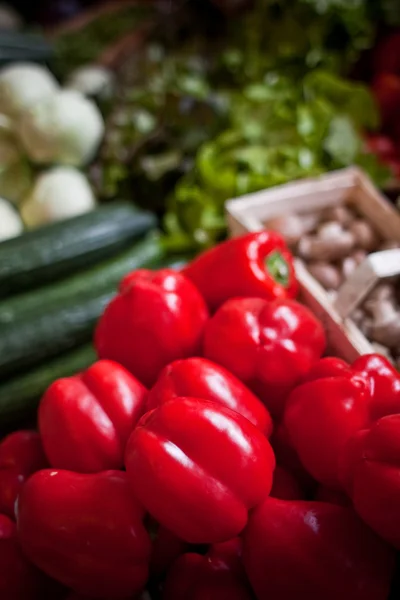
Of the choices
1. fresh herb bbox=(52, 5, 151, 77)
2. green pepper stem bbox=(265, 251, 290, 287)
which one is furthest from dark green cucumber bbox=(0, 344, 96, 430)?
fresh herb bbox=(52, 5, 151, 77)

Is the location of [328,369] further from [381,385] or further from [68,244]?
[68,244]

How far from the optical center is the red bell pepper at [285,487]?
779mm

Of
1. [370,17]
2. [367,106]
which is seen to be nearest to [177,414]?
[367,106]

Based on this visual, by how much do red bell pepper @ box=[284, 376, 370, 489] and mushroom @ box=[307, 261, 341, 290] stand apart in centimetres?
39

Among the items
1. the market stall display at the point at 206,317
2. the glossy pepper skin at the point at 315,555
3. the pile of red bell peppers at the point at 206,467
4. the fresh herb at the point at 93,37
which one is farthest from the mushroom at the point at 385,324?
the fresh herb at the point at 93,37

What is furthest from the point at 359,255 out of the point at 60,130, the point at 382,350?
the point at 60,130

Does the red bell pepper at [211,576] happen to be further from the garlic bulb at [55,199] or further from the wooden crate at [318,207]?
the garlic bulb at [55,199]

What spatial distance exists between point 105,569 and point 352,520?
0.97ft

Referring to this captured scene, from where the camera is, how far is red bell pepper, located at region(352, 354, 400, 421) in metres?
0.78

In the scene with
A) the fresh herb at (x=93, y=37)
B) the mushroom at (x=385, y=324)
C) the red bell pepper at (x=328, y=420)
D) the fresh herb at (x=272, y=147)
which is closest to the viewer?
the red bell pepper at (x=328, y=420)

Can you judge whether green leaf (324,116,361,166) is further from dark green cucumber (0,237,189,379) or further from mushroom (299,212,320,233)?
dark green cucumber (0,237,189,379)

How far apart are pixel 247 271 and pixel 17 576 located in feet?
1.85

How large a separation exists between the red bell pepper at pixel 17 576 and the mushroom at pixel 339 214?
0.86 m

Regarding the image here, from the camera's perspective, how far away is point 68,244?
1.38 metres
